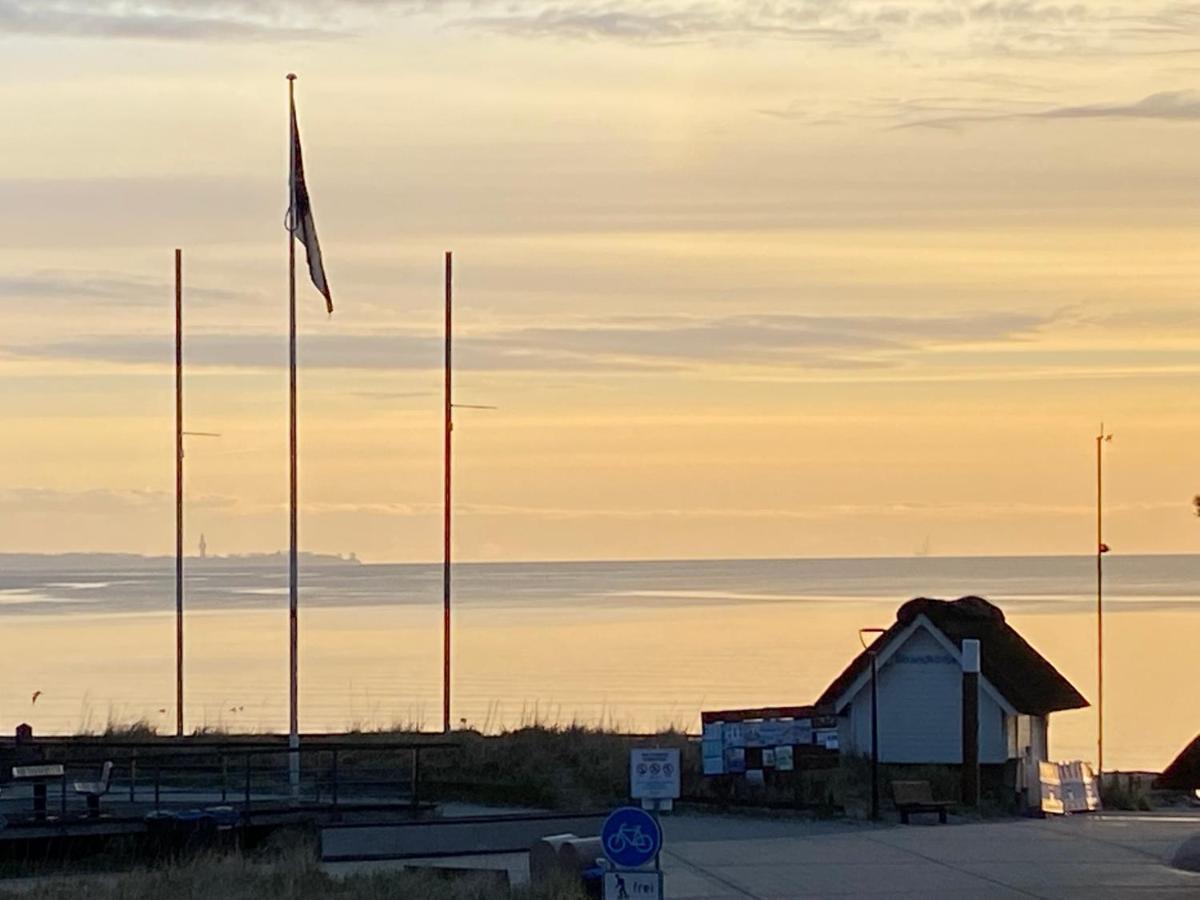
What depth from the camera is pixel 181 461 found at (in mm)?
37219

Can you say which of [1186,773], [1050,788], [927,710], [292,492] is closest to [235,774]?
[292,492]

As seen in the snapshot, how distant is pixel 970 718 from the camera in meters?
31.1

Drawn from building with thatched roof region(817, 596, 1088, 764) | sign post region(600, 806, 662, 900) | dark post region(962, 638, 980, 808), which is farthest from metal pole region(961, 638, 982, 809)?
sign post region(600, 806, 662, 900)

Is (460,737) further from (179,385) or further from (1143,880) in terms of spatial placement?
(1143,880)

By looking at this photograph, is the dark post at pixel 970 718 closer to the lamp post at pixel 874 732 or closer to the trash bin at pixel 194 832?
the lamp post at pixel 874 732

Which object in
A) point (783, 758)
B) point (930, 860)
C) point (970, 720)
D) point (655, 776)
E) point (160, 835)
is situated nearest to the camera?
point (655, 776)

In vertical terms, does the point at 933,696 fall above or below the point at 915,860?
above

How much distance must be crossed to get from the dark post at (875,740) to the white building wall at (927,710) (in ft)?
0.71

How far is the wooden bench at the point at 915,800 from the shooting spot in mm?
29375

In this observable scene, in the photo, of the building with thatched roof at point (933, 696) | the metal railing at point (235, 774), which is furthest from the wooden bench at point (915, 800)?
the metal railing at point (235, 774)

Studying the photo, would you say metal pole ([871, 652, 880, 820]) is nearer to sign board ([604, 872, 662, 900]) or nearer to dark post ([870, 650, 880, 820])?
dark post ([870, 650, 880, 820])

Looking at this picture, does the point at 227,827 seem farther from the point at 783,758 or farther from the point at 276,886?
the point at 783,758

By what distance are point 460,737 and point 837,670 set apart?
44245 mm

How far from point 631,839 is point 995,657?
17.5 m
